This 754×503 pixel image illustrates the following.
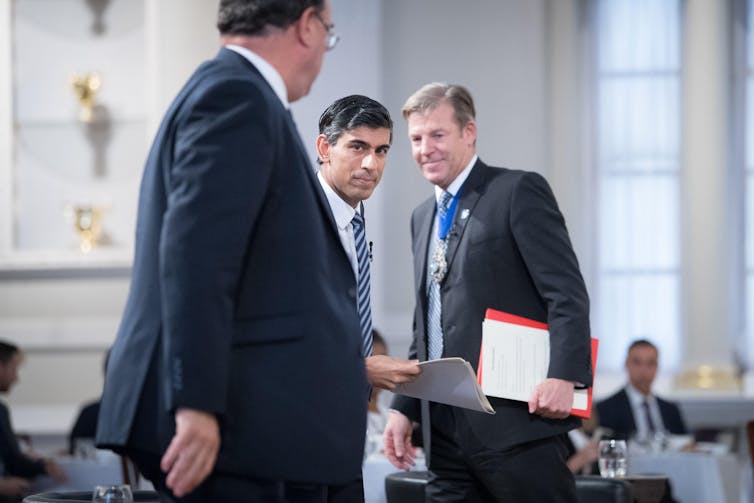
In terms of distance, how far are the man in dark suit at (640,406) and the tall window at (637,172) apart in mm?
1652

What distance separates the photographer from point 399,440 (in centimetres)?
339

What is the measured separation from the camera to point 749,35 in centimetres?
837

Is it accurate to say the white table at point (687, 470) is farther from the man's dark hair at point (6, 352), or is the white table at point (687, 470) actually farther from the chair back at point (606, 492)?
the man's dark hair at point (6, 352)

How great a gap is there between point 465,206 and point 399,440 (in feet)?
2.11

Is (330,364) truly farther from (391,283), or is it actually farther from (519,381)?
(391,283)

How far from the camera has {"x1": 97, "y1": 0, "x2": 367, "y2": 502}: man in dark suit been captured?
189 cm

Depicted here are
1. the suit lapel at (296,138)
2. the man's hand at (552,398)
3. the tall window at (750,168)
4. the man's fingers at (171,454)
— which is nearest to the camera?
the man's fingers at (171,454)

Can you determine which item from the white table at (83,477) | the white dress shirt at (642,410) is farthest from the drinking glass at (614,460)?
the white dress shirt at (642,410)

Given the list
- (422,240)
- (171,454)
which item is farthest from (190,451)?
(422,240)

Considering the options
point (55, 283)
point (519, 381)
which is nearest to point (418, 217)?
point (519, 381)

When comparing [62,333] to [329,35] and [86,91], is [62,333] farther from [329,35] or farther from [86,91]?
[329,35]

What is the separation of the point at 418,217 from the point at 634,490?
127cm

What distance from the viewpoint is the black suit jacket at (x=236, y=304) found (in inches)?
74.7

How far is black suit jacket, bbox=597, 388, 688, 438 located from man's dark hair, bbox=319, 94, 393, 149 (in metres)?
4.08
